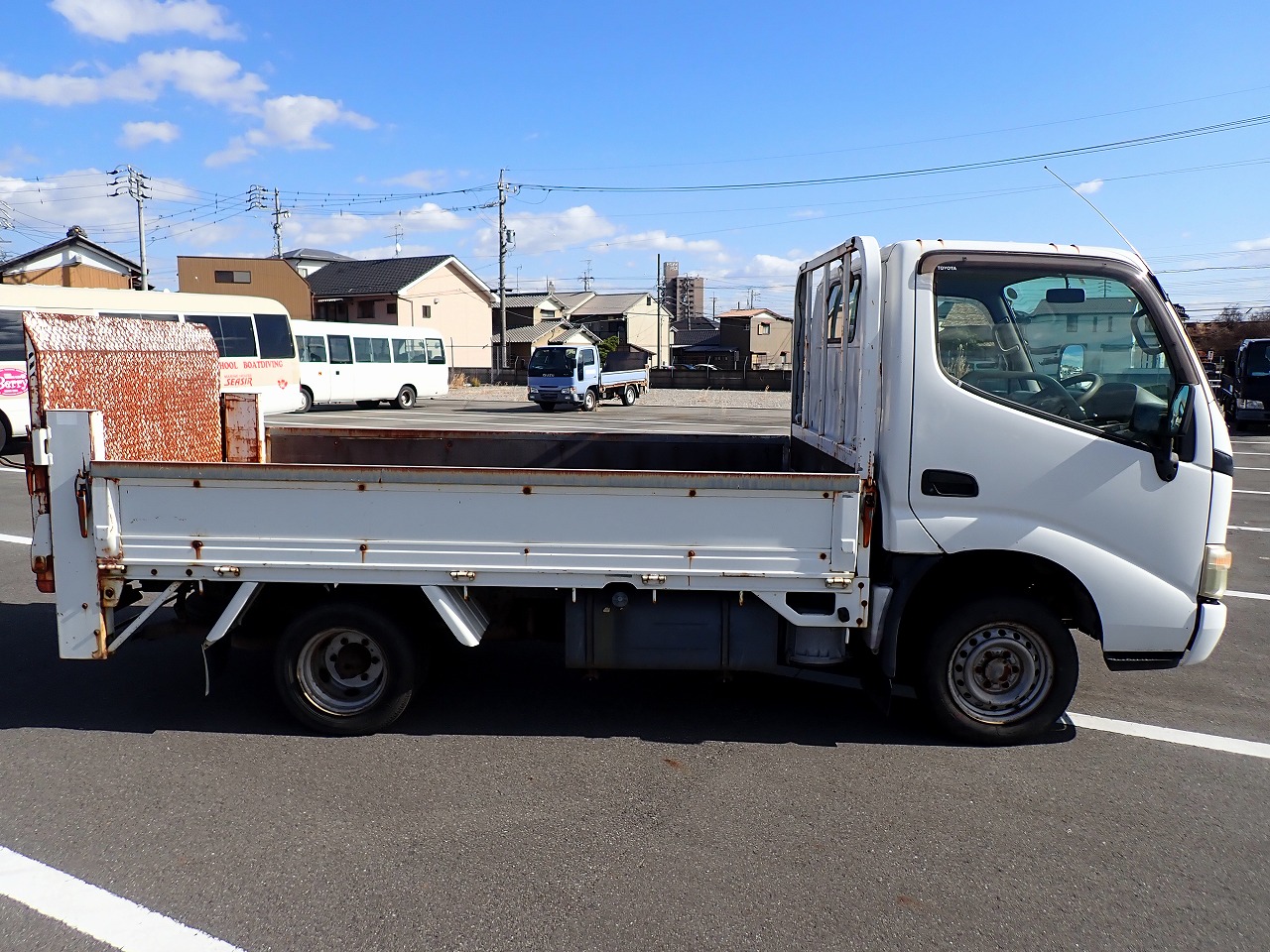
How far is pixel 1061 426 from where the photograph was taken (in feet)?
14.1

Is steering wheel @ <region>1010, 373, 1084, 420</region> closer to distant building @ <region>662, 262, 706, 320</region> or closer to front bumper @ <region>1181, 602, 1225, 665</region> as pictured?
front bumper @ <region>1181, 602, 1225, 665</region>

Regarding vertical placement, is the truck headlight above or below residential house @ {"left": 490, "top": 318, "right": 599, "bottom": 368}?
below

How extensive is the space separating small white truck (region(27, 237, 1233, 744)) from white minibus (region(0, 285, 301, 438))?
1391cm

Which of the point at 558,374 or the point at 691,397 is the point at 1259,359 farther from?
the point at 691,397

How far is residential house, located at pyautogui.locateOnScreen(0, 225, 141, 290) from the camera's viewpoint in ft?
156

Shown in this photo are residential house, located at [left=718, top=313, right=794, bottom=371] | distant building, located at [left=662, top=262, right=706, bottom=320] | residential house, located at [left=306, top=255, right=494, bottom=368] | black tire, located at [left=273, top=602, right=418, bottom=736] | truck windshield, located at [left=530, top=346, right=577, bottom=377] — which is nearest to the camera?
black tire, located at [left=273, top=602, right=418, bottom=736]

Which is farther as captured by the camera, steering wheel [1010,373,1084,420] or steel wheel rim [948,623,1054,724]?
steel wheel rim [948,623,1054,724]

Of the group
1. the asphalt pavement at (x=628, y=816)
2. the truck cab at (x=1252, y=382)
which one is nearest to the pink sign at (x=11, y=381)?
the asphalt pavement at (x=628, y=816)

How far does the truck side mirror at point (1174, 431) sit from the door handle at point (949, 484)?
2.67ft

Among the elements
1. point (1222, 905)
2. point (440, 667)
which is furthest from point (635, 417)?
point (1222, 905)

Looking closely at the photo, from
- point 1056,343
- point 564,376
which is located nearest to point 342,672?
point 1056,343

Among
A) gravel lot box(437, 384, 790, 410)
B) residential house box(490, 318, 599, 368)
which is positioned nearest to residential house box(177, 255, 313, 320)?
gravel lot box(437, 384, 790, 410)

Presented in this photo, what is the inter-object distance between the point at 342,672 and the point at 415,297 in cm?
5405

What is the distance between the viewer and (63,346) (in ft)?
15.2
